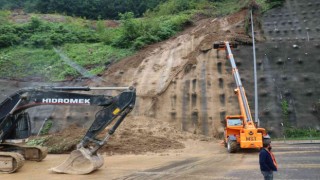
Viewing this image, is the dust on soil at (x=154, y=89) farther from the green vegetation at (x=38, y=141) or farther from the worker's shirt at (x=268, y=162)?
the worker's shirt at (x=268, y=162)

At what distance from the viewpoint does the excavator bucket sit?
42.4 ft

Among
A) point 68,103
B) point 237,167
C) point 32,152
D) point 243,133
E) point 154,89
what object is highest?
point 154,89

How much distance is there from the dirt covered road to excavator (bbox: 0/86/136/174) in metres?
0.44

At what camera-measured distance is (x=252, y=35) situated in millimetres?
28812

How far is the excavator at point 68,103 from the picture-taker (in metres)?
13.0

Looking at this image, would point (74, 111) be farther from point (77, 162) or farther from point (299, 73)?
point (299, 73)

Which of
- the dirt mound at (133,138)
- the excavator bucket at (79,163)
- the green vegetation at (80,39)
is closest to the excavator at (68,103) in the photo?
the excavator bucket at (79,163)

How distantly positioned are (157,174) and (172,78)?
554 inches

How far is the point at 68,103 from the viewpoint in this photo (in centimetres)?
1398

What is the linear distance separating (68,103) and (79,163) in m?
2.30

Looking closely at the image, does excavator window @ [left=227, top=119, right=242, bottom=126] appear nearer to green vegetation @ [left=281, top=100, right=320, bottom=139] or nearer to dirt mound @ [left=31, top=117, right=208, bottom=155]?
dirt mound @ [left=31, top=117, right=208, bottom=155]

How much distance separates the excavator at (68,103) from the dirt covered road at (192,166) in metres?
0.44

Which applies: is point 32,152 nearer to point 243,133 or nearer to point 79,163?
point 79,163

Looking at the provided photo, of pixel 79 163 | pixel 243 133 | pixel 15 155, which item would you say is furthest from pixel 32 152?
pixel 243 133
